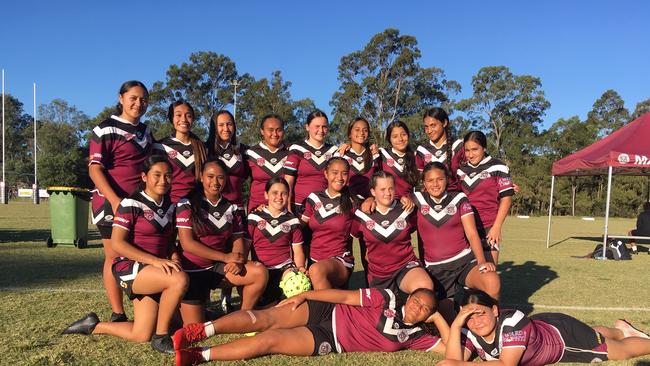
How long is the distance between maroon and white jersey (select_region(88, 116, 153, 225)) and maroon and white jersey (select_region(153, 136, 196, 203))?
0.94ft

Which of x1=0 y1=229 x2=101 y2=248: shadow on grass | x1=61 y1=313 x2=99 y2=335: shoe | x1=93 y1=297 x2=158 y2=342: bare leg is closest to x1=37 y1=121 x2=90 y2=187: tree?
x1=0 y1=229 x2=101 y2=248: shadow on grass

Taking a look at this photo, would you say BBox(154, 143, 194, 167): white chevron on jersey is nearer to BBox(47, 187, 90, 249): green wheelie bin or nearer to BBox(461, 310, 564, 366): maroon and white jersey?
BBox(461, 310, 564, 366): maroon and white jersey

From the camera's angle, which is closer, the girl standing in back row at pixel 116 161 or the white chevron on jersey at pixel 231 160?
the girl standing in back row at pixel 116 161

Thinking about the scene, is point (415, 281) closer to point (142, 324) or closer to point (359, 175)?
point (359, 175)

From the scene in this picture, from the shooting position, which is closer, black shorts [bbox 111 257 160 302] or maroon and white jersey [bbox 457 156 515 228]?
black shorts [bbox 111 257 160 302]

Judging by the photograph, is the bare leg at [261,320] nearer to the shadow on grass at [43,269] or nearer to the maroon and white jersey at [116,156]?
the maroon and white jersey at [116,156]

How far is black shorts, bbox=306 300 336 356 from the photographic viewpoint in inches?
133

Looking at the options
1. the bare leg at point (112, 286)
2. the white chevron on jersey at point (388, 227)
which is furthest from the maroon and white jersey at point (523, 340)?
the bare leg at point (112, 286)

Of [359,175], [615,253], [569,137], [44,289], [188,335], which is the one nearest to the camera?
[188,335]

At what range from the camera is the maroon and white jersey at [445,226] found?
13.7 ft

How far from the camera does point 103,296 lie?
5.16 metres

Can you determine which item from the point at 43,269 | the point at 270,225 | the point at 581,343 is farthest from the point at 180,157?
the point at 43,269

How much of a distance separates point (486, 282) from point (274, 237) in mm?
1795

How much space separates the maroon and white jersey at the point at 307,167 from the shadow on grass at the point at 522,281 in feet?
7.96
